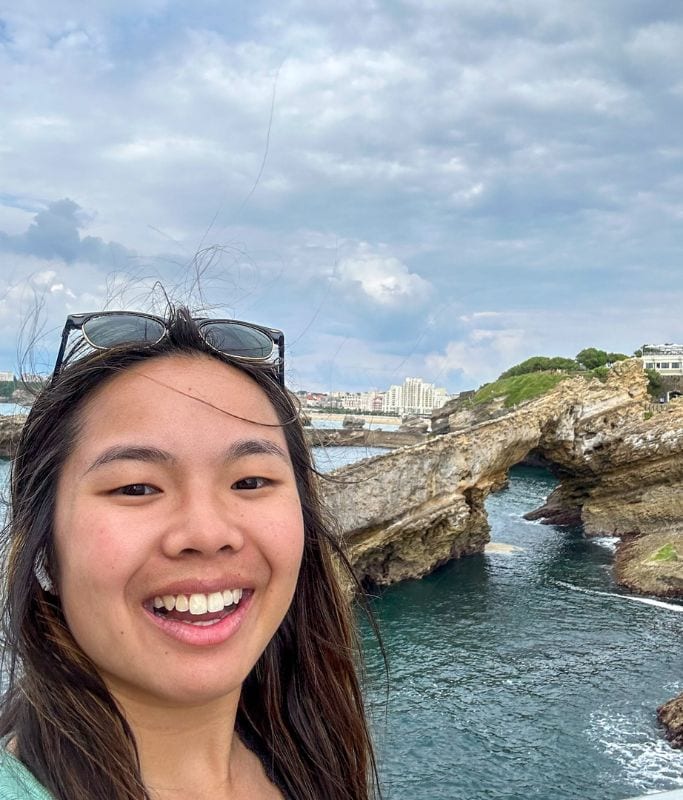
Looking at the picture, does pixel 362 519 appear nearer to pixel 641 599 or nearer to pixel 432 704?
pixel 432 704

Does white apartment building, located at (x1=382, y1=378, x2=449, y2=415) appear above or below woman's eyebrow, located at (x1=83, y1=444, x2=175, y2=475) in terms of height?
above

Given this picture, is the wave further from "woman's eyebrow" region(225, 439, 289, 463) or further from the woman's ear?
the woman's ear

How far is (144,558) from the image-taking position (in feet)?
5.55

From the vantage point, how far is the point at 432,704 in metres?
15.0

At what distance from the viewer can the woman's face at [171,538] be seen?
1704 millimetres

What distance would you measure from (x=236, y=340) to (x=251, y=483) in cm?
50

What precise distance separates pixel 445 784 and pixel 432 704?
300 centimetres

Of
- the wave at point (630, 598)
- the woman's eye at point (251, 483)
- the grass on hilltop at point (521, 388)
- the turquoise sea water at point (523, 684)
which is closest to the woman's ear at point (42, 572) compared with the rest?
the woman's eye at point (251, 483)

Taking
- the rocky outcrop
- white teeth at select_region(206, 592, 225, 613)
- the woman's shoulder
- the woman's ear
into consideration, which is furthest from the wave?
the woman's shoulder

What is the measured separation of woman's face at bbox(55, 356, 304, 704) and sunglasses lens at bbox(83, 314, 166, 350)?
0.11m

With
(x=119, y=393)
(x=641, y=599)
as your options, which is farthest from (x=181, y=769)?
(x=641, y=599)

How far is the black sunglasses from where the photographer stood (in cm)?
207

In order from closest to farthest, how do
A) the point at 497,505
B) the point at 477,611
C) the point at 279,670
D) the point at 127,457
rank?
1. the point at 127,457
2. the point at 279,670
3. the point at 477,611
4. the point at 497,505

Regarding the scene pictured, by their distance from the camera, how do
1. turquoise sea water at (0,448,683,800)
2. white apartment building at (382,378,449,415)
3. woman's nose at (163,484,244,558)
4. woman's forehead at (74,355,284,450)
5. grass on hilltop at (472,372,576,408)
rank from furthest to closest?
1. grass on hilltop at (472,372,576,408)
2. white apartment building at (382,378,449,415)
3. turquoise sea water at (0,448,683,800)
4. woman's forehead at (74,355,284,450)
5. woman's nose at (163,484,244,558)
